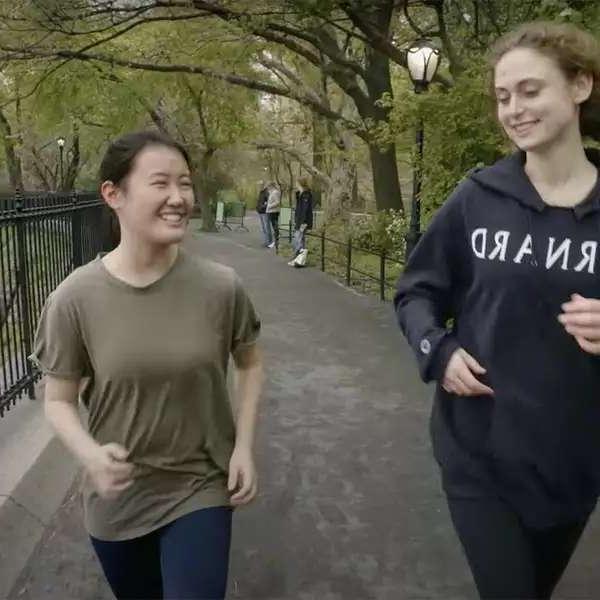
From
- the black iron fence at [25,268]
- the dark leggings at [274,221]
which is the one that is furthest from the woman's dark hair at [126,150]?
the dark leggings at [274,221]

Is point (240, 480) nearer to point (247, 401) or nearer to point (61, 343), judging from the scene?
point (247, 401)

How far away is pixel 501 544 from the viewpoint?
2070 millimetres

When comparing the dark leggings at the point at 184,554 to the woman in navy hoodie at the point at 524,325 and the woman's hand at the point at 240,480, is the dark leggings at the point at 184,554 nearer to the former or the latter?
the woman's hand at the point at 240,480

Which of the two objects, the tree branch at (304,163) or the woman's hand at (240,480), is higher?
the woman's hand at (240,480)

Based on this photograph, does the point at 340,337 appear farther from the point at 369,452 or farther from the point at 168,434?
the point at 168,434

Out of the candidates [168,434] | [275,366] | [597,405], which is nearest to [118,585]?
[168,434]

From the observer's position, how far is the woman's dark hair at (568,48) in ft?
→ 6.51

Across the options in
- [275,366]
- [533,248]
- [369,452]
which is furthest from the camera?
[275,366]

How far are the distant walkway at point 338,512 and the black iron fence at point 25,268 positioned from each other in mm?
1670

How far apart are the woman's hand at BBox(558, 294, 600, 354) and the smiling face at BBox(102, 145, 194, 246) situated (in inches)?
40.6

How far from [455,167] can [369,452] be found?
216 inches

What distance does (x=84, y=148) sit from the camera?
34.8m

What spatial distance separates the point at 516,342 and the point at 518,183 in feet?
1.35

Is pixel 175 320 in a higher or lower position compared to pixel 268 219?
higher
